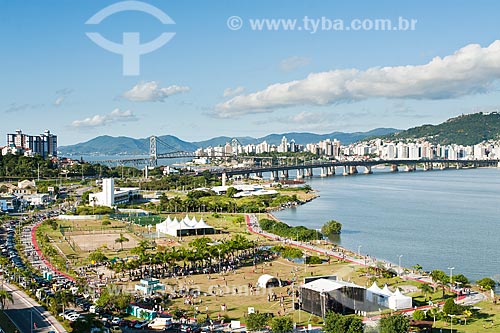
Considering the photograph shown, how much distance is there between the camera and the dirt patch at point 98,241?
12766 millimetres

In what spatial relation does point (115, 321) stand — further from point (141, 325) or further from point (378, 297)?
point (378, 297)

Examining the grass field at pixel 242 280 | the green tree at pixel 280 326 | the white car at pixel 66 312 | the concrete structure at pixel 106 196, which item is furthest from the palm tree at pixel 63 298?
the concrete structure at pixel 106 196

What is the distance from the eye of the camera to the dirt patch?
1277cm

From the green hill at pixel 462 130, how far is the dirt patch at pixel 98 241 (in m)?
74.8

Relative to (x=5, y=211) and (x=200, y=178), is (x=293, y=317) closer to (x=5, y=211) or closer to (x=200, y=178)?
(x=5, y=211)

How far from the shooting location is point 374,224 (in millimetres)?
17500

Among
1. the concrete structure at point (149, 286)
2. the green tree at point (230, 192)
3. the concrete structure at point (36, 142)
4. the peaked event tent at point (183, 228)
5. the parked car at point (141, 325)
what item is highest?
the concrete structure at point (36, 142)

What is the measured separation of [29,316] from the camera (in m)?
7.07

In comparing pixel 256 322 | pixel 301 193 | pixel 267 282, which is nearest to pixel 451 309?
pixel 256 322

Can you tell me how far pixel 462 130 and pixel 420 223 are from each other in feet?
245

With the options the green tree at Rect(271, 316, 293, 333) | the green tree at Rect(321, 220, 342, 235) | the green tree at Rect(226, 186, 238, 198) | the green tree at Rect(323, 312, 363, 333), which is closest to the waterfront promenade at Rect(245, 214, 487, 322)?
the green tree at Rect(323, 312, 363, 333)

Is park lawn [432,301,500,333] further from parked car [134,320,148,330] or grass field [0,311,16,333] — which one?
grass field [0,311,16,333]

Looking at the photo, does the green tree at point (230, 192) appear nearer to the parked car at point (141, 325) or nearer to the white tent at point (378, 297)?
the white tent at point (378, 297)

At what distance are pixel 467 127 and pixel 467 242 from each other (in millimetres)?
78431
